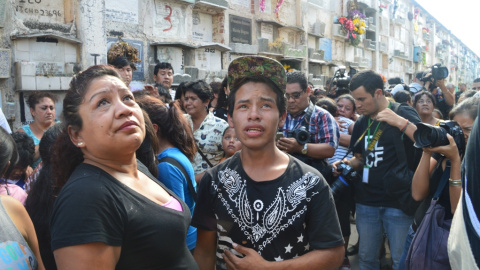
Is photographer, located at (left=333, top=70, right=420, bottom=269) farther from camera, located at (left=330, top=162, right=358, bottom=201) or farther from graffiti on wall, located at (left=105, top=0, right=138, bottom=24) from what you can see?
graffiti on wall, located at (left=105, top=0, right=138, bottom=24)

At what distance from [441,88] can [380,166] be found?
3.59 metres

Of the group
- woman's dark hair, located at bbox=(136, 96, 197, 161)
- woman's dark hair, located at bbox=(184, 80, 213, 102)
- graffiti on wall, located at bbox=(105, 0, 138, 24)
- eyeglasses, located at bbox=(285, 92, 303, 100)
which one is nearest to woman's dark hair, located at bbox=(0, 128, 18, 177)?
woman's dark hair, located at bbox=(136, 96, 197, 161)

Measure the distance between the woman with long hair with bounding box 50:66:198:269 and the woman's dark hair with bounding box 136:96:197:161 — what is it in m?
0.69

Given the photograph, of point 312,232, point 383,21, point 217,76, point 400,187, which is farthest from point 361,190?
point 383,21

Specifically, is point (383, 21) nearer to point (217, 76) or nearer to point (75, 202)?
point (217, 76)

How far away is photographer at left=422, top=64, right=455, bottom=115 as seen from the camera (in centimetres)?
577

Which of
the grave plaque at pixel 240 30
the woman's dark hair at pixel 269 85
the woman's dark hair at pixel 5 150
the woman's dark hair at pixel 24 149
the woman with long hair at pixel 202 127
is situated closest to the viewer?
the woman's dark hair at pixel 5 150

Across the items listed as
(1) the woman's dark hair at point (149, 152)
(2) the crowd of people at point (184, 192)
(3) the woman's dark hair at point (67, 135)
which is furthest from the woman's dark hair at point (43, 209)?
(1) the woman's dark hair at point (149, 152)

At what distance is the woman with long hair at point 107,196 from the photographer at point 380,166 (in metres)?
2.05

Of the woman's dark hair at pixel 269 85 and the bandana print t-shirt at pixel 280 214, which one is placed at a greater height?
the woman's dark hair at pixel 269 85

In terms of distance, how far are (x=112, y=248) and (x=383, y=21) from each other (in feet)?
83.0

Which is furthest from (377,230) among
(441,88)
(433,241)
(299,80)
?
(441,88)

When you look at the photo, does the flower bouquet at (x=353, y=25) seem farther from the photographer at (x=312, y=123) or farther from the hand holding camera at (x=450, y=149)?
the hand holding camera at (x=450, y=149)

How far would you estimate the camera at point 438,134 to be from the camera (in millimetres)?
2215
